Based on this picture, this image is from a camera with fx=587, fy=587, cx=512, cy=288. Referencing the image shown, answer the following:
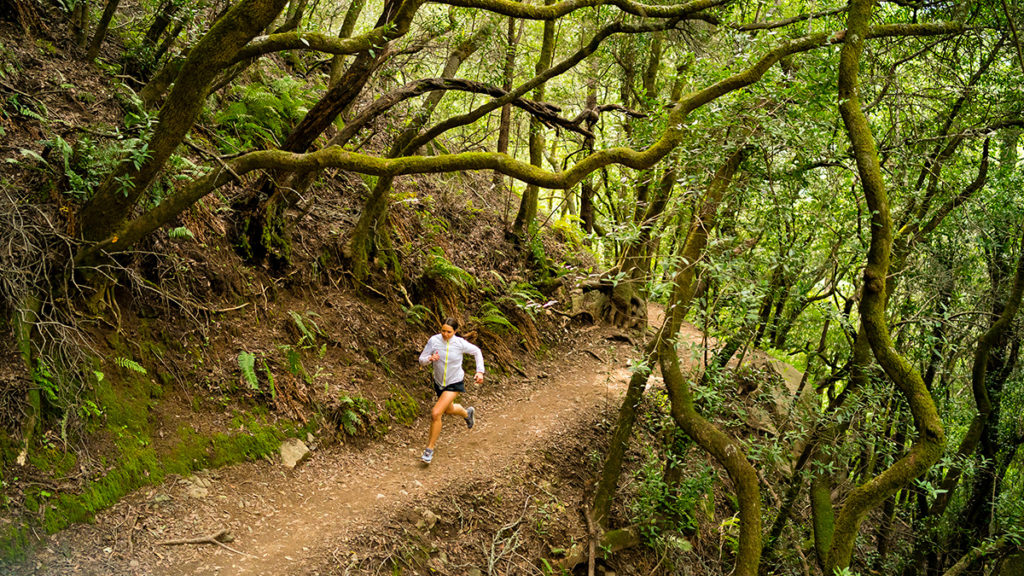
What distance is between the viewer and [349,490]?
769 centimetres

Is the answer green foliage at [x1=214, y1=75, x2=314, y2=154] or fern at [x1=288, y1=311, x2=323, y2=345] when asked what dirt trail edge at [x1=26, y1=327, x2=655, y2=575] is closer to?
fern at [x1=288, y1=311, x2=323, y2=345]

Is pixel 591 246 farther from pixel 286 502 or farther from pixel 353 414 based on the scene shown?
pixel 286 502

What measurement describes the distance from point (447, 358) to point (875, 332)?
5566 mm

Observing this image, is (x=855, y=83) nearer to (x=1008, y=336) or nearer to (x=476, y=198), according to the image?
(x=1008, y=336)

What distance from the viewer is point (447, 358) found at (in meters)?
8.72

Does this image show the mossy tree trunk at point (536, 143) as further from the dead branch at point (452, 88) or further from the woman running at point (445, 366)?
the woman running at point (445, 366)

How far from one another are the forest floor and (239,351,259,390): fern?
1040mm

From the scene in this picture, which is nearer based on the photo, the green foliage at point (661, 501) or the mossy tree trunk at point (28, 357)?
the mossy tree trunk at point (28, 357)

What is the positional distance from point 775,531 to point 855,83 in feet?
21.7

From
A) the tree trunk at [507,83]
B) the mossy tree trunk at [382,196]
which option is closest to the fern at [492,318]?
the mossy tree trunk at [382,196]

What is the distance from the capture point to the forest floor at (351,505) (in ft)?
18.4

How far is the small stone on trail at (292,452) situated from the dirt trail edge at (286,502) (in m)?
0.10

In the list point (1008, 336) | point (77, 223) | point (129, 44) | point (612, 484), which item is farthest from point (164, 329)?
point (1008, 336)

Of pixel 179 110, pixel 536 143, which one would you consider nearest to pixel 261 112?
pixel 179 110
